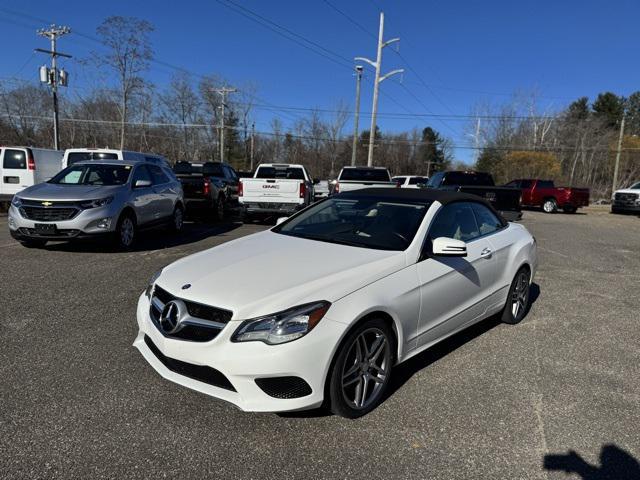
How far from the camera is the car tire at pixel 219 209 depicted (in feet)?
47.8

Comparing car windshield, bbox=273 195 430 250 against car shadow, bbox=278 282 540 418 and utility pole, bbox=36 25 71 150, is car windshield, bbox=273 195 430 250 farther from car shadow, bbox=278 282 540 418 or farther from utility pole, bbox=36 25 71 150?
utility pole, bbox=36 25 71 150

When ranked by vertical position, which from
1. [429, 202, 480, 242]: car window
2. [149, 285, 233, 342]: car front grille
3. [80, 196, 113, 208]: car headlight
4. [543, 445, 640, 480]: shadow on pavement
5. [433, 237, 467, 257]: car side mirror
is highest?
[429, 202, 480, 242]: car window

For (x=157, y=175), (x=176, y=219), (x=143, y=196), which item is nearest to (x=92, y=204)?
(x=143, y=196)

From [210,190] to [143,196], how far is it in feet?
15.8

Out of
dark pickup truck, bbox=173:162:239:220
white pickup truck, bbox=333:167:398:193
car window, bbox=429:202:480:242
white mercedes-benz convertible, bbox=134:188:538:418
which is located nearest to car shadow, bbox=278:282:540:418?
white mercedes-benz convertible, bbox=134:188:538:418

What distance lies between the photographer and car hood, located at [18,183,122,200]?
7.96m

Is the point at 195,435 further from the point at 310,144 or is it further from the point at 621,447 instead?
the point at 310,144

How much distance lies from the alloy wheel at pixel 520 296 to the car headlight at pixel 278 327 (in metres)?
3.15

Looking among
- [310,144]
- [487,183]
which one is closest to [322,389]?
[487,183]

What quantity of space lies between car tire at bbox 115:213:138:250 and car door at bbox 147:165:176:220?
869mm

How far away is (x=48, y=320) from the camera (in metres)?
4.72

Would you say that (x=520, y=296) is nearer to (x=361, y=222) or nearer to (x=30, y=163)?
(x=361, y=222)

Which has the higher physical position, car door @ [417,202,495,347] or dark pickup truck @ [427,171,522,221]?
dark pickup truck @ [427,171,522,221]

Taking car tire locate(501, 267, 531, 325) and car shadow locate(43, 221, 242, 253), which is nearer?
car tire locate(501, 267, 531, 325)
